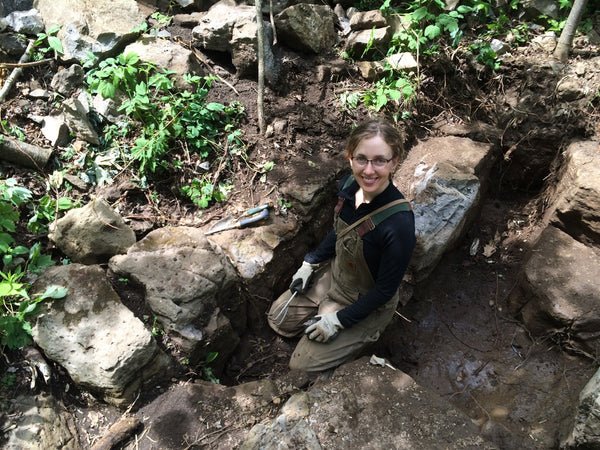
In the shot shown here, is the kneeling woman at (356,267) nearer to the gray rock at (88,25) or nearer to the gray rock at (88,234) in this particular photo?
the gray rock at (88,234)

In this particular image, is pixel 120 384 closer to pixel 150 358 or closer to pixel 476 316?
pixel 150 358

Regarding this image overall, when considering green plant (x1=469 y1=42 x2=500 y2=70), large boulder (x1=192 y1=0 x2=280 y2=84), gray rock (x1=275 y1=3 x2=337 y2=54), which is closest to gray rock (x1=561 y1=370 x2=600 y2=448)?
green plant (x1=469 y1=42 x2=500 y2=70)

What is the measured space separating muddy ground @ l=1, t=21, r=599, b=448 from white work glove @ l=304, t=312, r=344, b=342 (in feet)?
2.06

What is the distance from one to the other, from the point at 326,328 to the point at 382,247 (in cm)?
81

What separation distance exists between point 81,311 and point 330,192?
2434 millimetres

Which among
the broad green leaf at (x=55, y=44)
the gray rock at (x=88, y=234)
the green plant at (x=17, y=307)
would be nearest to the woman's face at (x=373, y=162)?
the gray rock at (x=88, y=234)

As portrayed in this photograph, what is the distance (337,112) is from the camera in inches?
182

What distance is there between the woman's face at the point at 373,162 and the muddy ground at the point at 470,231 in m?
1.51

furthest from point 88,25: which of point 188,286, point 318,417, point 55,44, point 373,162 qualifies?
point 318,417

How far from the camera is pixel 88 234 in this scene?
3117 millimetres

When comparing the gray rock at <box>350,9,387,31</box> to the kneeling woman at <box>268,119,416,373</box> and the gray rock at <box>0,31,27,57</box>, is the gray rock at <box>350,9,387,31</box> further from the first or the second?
the gray rock at <box>0,31,27,57</box>

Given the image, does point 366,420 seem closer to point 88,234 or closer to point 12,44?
point 88,234

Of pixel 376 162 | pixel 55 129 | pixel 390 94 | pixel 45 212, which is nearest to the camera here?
pixel 376 162

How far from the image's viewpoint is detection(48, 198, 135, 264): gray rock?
10.2 feet
